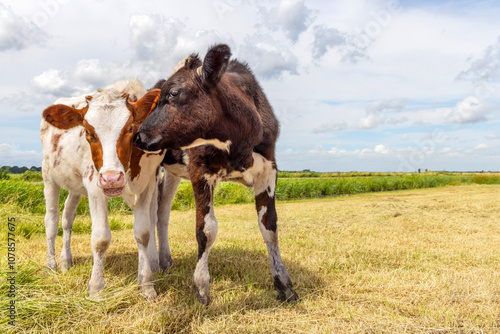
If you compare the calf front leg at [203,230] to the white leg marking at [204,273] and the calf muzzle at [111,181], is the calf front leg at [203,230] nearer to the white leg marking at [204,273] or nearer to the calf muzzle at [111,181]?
the white leg marking at [204,273]

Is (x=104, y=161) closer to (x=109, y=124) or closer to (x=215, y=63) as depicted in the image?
(x=109, y=124)

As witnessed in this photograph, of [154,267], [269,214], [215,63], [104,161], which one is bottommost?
[154,267]

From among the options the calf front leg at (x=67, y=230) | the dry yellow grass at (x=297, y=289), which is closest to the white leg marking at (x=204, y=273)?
the dry yellow grass at (x=297, y=289)

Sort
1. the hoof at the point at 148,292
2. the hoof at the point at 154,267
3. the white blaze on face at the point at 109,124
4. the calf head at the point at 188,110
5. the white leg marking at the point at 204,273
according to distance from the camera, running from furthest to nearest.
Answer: the hoof at the point at 154,267, the hoof at the point at 148,292, the white leg marking at the point at 204,273, the calf head at the point at 188,110, the white blaze on face at the point at 109,124

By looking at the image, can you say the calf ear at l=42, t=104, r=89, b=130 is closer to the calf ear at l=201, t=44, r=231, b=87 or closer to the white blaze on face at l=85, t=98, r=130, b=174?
the white blaze on face at l=85, t=98, r=130, b=174

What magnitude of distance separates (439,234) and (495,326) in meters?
4.94

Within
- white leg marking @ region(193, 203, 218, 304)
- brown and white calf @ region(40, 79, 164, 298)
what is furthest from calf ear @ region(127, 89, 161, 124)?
white leg marking @ region(193, 203, 218, 304)

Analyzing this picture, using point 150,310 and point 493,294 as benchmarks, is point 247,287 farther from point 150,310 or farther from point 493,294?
point 493,294

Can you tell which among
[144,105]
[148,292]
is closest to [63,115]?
[144,105]

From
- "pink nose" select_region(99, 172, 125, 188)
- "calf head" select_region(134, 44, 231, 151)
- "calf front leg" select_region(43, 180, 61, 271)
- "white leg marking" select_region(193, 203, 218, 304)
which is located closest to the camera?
"pink nose" select_region(99, 172, 125, 188)

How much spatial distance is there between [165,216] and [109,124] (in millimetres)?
2350

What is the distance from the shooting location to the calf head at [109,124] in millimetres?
3051

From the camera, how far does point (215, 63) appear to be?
127 inches

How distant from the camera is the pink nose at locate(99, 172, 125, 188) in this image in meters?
2.97
